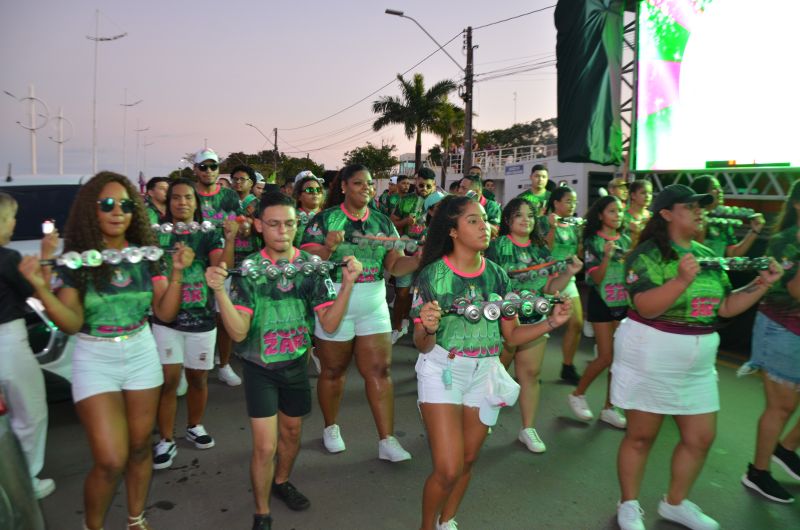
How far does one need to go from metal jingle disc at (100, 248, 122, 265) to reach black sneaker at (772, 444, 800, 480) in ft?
15.5

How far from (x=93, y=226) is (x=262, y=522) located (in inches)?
76.4

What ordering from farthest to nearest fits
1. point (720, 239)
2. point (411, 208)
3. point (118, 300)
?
point (411, 208) < point (720, 239) < point (118, 300)

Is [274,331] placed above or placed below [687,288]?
below

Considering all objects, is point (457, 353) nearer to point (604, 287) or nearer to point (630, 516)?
point (630, 516)

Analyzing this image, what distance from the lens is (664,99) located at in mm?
9820

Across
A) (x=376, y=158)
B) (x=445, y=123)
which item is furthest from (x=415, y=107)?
(x=376, y=158)

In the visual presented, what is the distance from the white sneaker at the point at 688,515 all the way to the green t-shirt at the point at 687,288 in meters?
1.17

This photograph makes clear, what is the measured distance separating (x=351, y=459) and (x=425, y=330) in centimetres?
198

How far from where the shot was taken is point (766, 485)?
384cm

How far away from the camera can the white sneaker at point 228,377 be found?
6.09 m

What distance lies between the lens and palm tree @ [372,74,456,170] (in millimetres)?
34562

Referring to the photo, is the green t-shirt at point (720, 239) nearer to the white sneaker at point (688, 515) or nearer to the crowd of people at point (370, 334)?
the crowd of people at point (370, 334)

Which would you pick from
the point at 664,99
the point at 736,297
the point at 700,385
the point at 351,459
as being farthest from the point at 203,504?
the point at 664,99

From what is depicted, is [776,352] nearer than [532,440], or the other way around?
[776,352]
